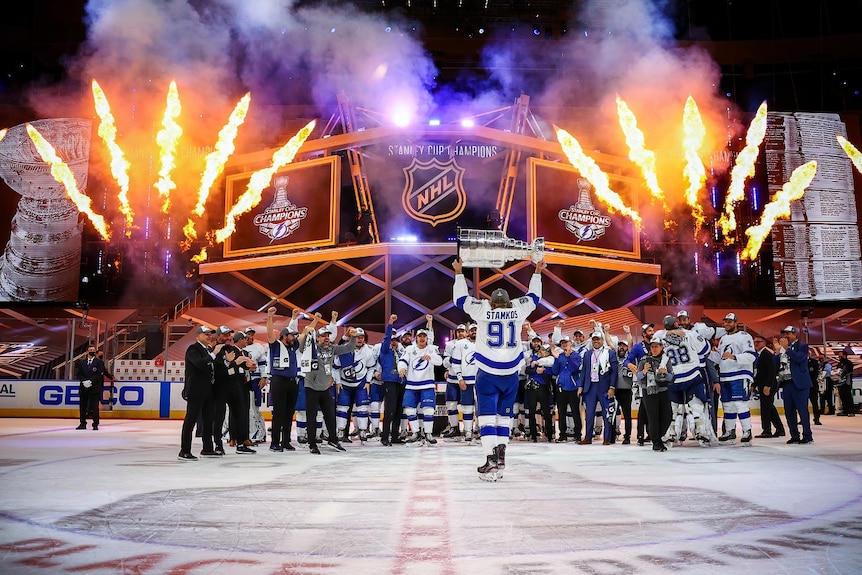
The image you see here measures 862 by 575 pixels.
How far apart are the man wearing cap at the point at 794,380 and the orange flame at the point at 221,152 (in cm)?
2468

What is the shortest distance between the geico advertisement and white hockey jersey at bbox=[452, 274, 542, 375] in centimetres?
1434

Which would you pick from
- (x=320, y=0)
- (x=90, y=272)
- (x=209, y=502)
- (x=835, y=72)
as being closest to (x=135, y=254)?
(x=90, y=272)

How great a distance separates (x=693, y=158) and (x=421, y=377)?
23.3m

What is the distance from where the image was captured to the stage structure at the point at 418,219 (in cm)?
2689

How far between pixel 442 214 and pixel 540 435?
13003 millimetres

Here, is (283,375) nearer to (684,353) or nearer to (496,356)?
(496,356)

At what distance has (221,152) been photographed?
31.3 m

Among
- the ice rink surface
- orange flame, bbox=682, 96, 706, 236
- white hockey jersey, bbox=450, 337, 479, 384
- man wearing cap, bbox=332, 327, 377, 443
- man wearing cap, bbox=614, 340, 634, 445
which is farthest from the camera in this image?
orange flame, bbox=682, 96, 706, 236

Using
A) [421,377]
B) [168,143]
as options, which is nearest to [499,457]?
[421,377]

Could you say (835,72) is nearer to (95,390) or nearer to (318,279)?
(318,279)

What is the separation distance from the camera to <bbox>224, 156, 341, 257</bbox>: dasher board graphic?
27875mm

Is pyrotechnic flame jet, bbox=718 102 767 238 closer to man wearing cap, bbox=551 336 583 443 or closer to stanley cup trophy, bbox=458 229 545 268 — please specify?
man wearing cap, bbox=551 336 583 443

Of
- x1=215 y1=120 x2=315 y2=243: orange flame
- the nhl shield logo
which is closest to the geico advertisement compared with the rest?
the nhl shield logo

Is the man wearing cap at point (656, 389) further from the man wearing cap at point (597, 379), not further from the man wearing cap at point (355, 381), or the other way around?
the man wearing cap at point (355, 381)
